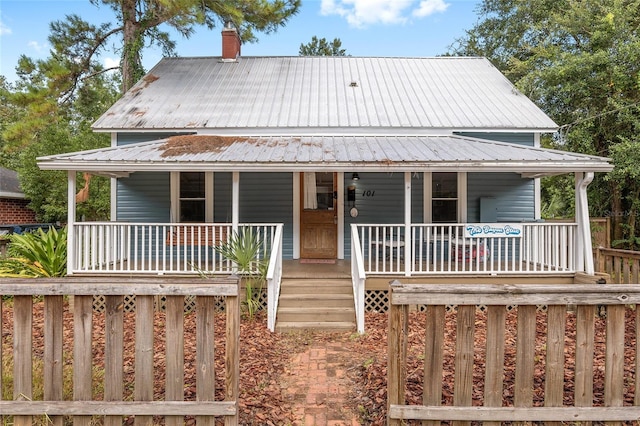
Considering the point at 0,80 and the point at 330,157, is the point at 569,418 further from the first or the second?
the point at 0,80

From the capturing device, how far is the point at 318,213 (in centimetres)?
940

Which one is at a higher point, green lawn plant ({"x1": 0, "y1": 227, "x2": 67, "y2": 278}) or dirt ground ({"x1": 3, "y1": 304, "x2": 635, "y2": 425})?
green lawn plant ({"x1": 0, "y1": 227, "x2": 67, "y2": 278})

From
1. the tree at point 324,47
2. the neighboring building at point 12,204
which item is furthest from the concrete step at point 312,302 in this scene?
the tree at point 324,47

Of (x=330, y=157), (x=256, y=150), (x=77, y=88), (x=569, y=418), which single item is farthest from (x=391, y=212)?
(x=77, y=88)

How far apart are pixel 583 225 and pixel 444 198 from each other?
2991mm

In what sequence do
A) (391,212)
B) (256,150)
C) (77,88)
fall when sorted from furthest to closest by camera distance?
(77,88) < (391,212) < (256,150)

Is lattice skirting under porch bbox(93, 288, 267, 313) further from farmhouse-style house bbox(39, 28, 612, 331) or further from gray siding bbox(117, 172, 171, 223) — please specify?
A: gray siding bbox(117, 172, 171, 223)

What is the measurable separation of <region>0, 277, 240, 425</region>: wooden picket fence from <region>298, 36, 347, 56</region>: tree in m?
30.1

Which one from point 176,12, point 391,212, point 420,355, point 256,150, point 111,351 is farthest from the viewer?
point 176,12

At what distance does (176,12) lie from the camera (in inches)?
427

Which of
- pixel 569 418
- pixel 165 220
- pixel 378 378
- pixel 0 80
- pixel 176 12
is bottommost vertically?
pixel 378 378

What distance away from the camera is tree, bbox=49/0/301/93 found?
469 inches

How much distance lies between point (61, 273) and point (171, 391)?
678cm

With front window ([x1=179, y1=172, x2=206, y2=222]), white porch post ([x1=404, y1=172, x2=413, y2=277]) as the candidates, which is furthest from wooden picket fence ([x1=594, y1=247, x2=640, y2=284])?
front window ([x1=179, y1=172, x2=206, y2=222])
